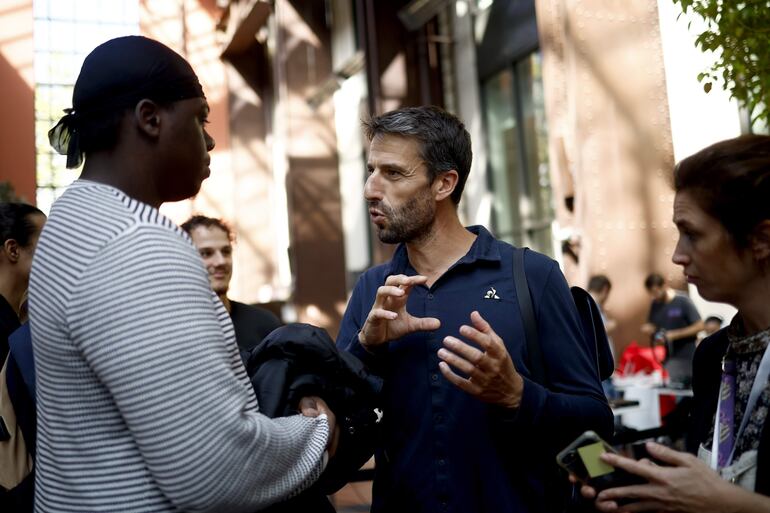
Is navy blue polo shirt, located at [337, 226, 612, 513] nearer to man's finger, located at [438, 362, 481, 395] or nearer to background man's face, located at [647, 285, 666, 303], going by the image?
man's finger, located at [438, 362, 481, 395]

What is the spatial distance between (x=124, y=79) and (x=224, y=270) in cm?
288

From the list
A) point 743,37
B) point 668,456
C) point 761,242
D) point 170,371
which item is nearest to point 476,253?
point 761,242

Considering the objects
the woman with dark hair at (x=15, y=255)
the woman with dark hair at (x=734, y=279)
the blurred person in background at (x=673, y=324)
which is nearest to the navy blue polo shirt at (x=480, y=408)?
the woman with dark hair at (x=734, y=279)

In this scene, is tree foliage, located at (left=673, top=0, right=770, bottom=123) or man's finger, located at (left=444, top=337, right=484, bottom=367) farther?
tree foliage, located at (left=673, top=0, right=770, bottom=123)

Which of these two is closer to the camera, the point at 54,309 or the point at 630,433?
the point at 54,309

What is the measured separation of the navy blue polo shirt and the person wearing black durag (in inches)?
25.6

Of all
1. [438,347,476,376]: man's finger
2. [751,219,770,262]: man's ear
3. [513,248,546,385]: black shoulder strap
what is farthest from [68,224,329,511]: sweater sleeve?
[751,219,770,262]: man's ear

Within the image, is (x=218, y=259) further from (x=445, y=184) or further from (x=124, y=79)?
(x=124, y=79)

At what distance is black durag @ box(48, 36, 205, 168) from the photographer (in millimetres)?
1479

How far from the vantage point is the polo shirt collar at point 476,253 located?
7.61 feet

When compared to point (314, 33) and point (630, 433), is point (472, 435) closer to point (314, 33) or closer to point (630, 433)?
point (630, 433)

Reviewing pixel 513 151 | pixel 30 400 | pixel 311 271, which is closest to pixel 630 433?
pixel 30 400

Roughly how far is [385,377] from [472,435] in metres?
0.33

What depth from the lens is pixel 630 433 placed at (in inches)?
131
